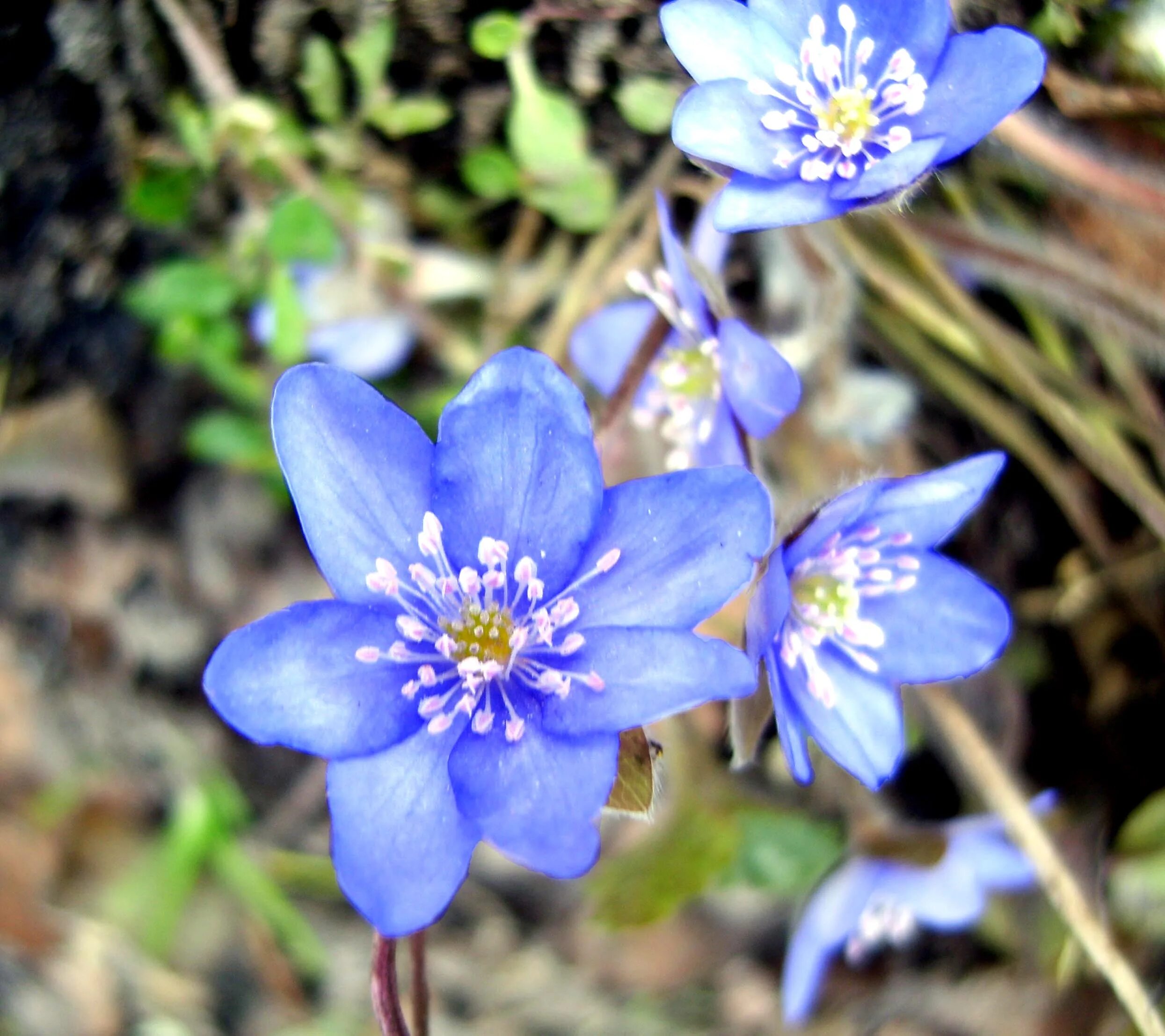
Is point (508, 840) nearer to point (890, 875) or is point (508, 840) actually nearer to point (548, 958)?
point (890, 875)

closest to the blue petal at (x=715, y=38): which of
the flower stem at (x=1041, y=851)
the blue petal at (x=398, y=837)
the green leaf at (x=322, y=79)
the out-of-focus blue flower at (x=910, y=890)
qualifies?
the green leaf at (x=322, y=79)

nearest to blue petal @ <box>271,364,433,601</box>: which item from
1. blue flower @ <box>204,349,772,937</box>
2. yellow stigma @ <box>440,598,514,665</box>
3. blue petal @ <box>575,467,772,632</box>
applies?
blue flower @ <box>204,349,772,937</box>

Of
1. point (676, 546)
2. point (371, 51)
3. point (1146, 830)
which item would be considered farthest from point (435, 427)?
point (1146, 830)

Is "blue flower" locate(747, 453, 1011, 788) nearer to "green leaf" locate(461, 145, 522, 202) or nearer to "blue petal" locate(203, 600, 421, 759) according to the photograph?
"blue petal" locate(203, 600, 421, 759)

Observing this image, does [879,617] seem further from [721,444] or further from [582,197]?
[582,197]

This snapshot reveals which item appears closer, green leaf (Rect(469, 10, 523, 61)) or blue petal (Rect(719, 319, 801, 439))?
blue petal (Rect(719, 319, 801, 439))

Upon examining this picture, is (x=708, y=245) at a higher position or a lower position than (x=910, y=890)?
higher

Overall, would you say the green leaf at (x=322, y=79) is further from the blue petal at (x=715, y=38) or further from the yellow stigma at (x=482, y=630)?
the yellow stigma at (x=482, y=630)
